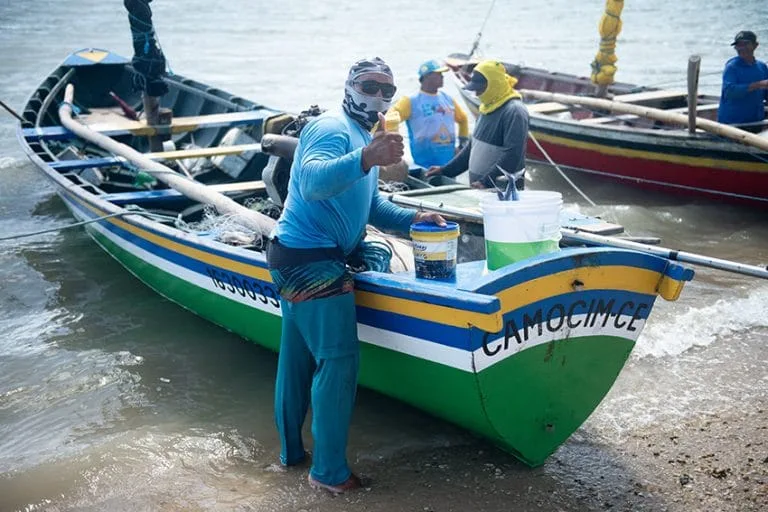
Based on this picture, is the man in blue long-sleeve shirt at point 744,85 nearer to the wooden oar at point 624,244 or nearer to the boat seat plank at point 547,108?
the boat seat plank at point 547,108

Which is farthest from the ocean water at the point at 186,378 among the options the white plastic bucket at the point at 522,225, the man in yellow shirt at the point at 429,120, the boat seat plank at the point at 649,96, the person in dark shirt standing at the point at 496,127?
the man in yellow shirt at the point at 429,120

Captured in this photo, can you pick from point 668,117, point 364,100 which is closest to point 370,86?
point 364,100

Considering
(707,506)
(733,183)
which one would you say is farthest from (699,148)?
(707,506)

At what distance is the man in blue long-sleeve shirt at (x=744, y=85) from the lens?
9688 millimetres

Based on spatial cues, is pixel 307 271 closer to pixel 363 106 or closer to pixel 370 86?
pixel 363 106

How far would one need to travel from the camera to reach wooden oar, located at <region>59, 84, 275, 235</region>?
6.00m

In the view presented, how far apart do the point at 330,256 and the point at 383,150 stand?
0.79 meters

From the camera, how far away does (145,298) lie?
812 centimetres

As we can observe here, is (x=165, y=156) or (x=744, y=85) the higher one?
(x=744, y=85)

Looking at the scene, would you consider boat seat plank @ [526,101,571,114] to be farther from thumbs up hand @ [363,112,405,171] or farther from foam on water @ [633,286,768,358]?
thumbs up hand @ [363,112,405,171]

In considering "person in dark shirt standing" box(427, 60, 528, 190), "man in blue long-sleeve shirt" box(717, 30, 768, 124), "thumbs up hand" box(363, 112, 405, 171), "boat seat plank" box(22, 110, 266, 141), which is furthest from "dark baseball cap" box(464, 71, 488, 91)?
"man in blue long-sleeve shirt" box(717, 30, 768, 124)

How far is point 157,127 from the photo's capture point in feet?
31.6

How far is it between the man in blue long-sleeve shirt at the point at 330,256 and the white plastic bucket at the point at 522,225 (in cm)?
29

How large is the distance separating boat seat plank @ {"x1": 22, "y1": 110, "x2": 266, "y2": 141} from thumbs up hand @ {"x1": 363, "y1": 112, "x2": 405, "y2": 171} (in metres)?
6.12
